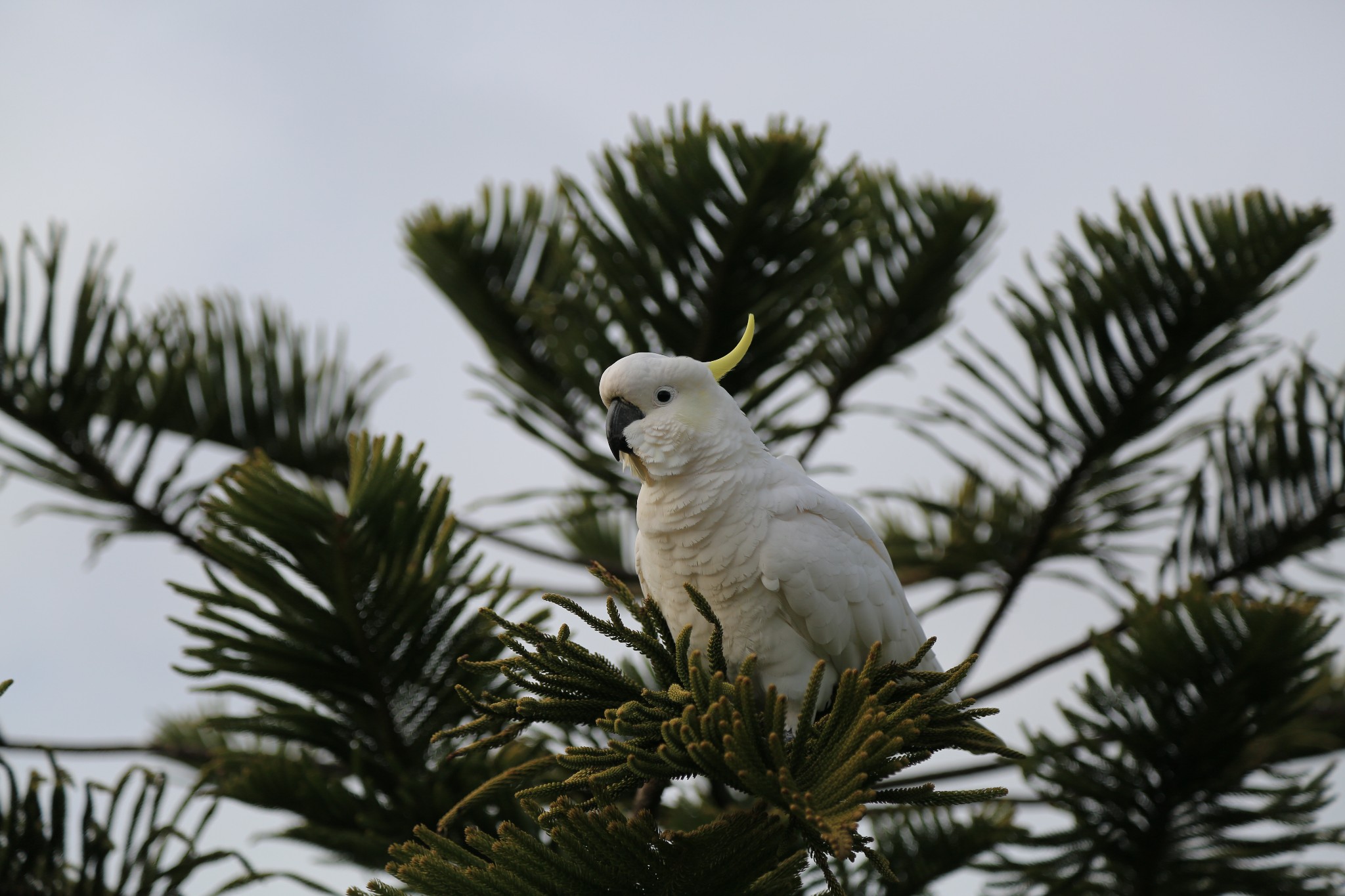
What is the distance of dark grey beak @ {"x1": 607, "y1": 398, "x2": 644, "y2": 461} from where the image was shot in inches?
67.4

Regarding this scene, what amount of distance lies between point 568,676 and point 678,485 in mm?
443

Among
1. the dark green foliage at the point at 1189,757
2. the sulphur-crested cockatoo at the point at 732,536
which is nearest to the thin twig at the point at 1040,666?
the dark green foliage at the point at 1189,757

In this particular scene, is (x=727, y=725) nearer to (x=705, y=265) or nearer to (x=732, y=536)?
(x=732, y=536)

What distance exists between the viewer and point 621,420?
1.72 meters

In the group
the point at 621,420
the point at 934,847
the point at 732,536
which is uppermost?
the point at 621,420

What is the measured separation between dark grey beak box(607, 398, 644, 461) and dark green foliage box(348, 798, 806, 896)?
0.60 metres

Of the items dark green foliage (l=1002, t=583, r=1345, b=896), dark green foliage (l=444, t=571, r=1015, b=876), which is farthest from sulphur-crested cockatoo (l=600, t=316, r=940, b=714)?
dark green foliage (l=1002, t=583, r=1345, b=896)

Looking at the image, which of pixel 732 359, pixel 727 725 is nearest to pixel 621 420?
pixel 732 359

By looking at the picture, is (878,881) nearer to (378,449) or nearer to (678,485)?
(678,485)

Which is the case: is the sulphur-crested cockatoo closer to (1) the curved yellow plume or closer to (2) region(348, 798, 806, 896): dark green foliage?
(1) the curved yellow plume

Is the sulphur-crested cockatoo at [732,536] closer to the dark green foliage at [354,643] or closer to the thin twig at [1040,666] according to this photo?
the dark green foliage at [354,643]

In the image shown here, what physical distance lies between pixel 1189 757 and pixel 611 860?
1699mm

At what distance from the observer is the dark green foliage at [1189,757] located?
231 cm

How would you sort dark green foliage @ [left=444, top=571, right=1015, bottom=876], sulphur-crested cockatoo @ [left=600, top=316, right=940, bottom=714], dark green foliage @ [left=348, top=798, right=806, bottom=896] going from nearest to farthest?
dark green foliage @ [left=444, top=571, right=1015, bottom=876]
dark green foliage @ [left=348, top=798, right=806, bottom=896]
sulphur-crested cockatoo @ [left=600, top=316, right=940, bottom=714]
